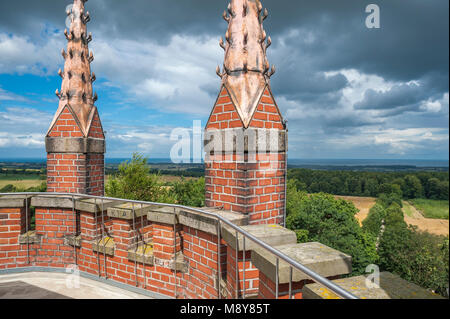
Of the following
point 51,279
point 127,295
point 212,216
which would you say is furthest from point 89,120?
point 212,216

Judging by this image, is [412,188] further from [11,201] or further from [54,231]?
[11,201]

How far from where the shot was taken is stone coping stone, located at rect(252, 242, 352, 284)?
5.94 ft

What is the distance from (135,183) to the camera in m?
19.2

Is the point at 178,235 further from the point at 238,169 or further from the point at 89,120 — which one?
the point at 89,120

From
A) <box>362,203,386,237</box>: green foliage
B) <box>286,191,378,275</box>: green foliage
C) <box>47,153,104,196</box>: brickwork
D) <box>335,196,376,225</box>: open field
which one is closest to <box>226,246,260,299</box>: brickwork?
<box>47,153,104,196</box>: brickwork

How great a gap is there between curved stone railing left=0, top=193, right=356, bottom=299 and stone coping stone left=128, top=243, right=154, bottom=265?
1cm

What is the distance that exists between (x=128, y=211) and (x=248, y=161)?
73.7 inches

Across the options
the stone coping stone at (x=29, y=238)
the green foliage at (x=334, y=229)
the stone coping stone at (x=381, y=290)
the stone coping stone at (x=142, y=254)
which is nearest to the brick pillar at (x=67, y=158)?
the stone coping stone at (x=29, y=238)

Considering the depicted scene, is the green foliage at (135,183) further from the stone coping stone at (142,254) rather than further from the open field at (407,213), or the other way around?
the open field at (407,213)

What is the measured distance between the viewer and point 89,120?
4.94 m

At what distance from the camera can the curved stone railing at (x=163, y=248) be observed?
198cm

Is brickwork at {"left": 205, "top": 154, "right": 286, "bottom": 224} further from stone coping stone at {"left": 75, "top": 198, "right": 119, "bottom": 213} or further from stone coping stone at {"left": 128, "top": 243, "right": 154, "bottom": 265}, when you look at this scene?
stone coping stone at {"left": 75, "top": 198, "right": 119, "bottom": 213}

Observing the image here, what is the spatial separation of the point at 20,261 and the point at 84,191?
143cm
